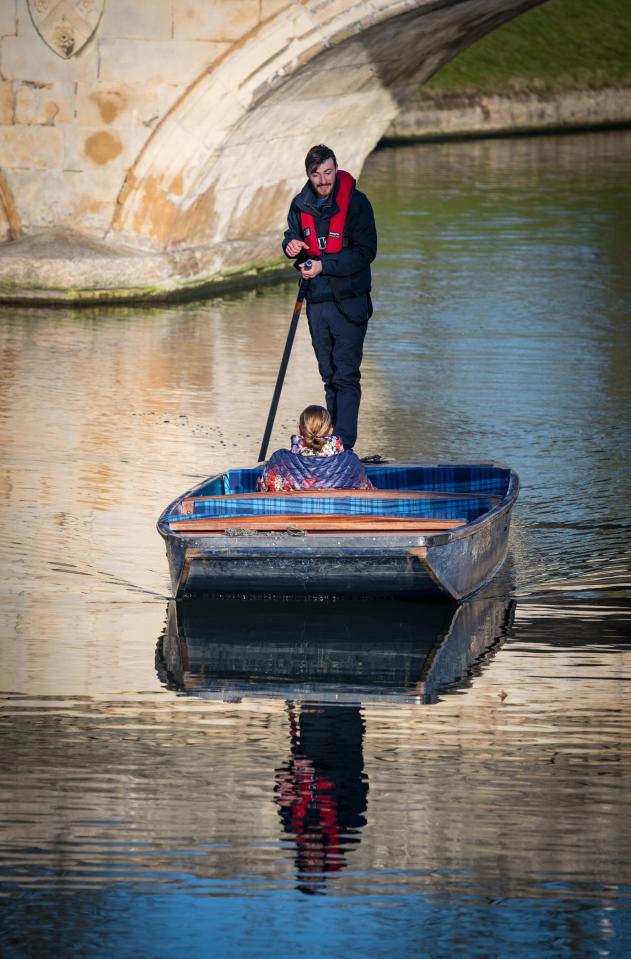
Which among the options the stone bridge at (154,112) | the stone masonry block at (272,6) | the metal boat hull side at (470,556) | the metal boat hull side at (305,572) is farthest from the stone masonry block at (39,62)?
the metal boat hull side at (305,572)

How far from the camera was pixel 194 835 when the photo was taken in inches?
225

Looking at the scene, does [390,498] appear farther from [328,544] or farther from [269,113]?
[269,113]

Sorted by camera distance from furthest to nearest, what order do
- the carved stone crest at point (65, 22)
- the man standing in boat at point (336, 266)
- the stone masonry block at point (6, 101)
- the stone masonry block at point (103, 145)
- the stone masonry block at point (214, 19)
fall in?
the stone masonry block at point (6, 101) < the stone masonry block at point (103, 145) < the carved stone crest at point (65, 22) < the stone masonry block at point (214, 19) < the man standing in boat at point (336, 266)

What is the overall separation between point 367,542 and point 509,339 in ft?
25.1

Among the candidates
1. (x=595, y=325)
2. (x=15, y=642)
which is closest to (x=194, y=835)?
(x=15, y=642)

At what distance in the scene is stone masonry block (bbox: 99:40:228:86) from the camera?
16.5 metres

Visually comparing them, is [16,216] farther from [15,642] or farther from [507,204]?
[15,642]

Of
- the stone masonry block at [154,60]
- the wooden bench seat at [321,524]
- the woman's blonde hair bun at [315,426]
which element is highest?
the stone masonry block at [154,60]

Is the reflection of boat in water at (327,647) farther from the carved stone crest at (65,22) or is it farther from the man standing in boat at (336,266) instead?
the carved stone crest at (65,22)

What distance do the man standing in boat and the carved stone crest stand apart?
7164 millimetres

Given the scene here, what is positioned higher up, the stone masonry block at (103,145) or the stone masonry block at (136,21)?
the stone masonry block at (136,21)

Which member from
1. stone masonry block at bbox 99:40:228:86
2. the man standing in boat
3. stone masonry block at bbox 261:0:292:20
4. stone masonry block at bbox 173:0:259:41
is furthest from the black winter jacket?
stone masonry block at bbox 99:40:228:86

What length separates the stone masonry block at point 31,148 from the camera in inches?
671

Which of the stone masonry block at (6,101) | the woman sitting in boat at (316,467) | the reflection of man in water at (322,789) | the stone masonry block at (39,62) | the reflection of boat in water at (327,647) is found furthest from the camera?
the stone masonry block at (6,101)
